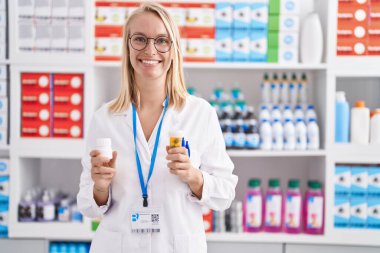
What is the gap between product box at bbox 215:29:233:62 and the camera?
3281 mm

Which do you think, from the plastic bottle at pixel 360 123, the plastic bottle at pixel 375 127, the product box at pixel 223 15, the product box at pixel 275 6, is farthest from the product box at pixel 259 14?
the plastic bottle at pixel 375 127

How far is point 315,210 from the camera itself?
3.29 m

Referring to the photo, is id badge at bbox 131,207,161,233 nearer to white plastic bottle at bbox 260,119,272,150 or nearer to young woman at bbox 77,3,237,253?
young woman at bbox 77,3,237,253

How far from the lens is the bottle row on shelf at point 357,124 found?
3.26m

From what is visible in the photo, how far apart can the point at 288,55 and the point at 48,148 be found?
1.74m

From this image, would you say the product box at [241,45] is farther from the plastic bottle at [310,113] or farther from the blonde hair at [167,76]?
the blonde hair at [167,76]

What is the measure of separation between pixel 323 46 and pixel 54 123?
1.92 metres

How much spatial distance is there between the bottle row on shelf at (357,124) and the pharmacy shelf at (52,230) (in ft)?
6.01

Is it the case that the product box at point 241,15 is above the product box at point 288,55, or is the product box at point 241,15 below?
above

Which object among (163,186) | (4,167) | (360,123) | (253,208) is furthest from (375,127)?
(4,167)

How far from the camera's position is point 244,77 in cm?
374

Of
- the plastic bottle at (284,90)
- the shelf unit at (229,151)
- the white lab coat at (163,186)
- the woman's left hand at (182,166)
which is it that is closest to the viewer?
the woman's left hand at (182,166)

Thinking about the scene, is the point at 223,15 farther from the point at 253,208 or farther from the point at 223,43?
the point at 253,208

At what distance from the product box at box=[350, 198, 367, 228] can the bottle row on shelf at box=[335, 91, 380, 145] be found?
0.40 m
